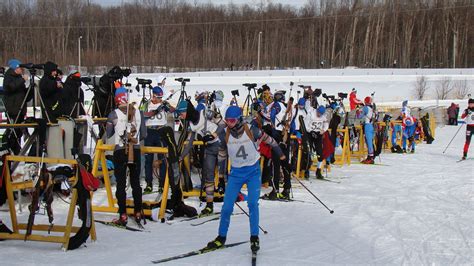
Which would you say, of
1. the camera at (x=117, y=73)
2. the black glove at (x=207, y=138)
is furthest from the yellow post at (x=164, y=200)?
the camera at (x=117, y=73)

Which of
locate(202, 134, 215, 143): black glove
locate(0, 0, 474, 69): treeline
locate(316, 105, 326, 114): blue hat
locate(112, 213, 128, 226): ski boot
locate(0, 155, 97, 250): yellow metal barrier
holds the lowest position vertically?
locate(112, 213, 128, 226): ski boot

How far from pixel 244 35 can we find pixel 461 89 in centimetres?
4572

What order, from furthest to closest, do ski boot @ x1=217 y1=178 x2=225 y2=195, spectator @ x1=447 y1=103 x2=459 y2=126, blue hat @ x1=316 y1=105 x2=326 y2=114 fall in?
1. spectator @ x1=447 y1=103 x2=459 y2=126
2. blue hat @ x1=316 y1=105 x2=326 y2=114
3. ski boot @ x1=217 y1=178 x2=225 y2=195

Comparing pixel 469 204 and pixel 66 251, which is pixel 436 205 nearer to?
pixel 469 204

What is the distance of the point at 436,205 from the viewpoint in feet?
35.3

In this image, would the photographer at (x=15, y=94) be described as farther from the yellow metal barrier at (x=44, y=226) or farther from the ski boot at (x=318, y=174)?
the ski boot at (x=318, y=174)

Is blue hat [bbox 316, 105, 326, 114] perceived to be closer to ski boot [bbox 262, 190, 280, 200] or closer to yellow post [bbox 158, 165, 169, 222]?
ski boot [bbox 262, 190, 280, 200]

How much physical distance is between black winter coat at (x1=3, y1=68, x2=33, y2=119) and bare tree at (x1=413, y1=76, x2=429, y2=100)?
43.3 metres

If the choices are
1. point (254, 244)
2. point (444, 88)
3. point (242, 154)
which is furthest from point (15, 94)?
point (444, 88)

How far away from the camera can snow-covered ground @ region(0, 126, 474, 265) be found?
22.2 ft

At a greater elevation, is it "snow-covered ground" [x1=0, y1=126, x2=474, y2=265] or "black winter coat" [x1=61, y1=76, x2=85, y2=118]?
"black winter coat" [x1=61, y1=76, x2=85, y2=118]

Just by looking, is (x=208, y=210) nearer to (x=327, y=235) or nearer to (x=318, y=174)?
(x=327, y=235)

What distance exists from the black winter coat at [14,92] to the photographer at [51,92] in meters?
0.25

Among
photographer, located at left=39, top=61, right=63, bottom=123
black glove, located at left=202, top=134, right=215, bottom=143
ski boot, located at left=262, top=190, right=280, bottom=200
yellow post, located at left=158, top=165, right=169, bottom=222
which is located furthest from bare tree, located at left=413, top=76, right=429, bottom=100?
yellow post, located at left=158, top=165, right=169, bottom=222
